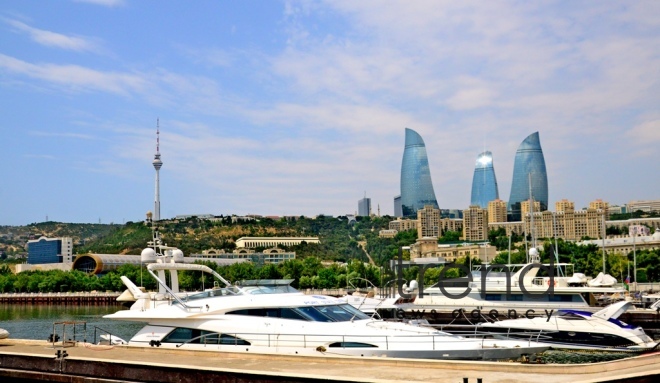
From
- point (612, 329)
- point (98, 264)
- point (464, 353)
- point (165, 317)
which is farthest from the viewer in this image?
point (98, 264)

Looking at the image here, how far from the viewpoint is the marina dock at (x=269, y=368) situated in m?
13.0

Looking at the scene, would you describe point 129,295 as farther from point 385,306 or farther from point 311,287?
point 311,287

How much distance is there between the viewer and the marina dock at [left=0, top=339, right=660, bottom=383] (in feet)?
42.7

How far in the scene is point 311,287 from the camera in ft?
350

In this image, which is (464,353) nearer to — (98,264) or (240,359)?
(240,359)

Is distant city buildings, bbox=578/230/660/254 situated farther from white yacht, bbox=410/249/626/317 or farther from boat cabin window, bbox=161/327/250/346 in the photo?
boat cabin window, bbox=161/327/250/346

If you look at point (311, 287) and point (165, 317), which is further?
point (311, 287)

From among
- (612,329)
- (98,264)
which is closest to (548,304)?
(612,329)

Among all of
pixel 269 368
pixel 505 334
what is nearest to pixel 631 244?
pixel 505 334

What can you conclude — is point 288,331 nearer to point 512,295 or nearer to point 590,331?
point 590,331

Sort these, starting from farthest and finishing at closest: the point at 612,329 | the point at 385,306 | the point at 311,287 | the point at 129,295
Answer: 1. the point at 311,287
2. the point at 385,306
3. the point at 612,329
4. the point at 129,295

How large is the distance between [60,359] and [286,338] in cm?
627

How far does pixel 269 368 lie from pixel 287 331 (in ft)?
20.3

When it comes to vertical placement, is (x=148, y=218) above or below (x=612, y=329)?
above
